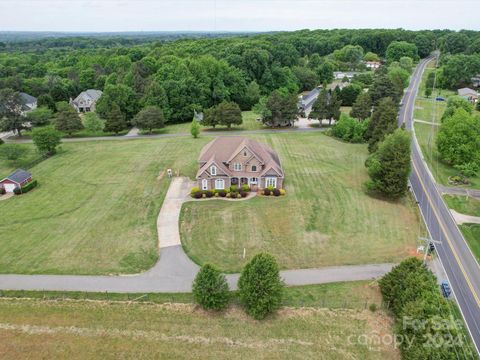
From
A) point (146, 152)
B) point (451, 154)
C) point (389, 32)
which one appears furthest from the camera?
point (389, 32)

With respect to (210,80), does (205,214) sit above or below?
below

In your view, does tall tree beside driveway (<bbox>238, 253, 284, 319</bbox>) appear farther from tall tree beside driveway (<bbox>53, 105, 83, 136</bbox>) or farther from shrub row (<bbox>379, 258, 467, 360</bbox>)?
tall tree beside driveway (<bbox>53, 105, 83, 136</bbox>)

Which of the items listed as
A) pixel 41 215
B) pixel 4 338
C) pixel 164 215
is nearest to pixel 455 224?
pixel 164 215

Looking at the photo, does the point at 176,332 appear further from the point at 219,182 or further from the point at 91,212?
the point at 219,182

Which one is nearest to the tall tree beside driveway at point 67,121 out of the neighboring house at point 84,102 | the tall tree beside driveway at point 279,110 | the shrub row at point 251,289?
the neighboring house at point 84,102

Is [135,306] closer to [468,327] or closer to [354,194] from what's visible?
[468,327]

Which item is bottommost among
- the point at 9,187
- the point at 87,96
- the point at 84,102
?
the point at 9,187

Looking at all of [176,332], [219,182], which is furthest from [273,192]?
[176,332]

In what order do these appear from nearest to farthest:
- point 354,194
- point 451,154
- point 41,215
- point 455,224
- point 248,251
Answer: point 248,251, point 455,224, point 41,215, point 354,194, point 451,154
